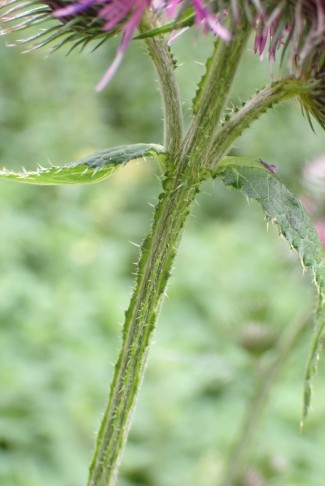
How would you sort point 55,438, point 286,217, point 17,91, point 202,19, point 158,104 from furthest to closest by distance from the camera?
point 158,104
point 17,91
point 55,438
point 286,217
point 202,19

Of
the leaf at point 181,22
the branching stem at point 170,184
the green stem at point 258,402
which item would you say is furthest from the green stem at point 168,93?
the green stem at point 258,402

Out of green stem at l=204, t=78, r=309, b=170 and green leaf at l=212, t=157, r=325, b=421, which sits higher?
green stem at l=204, t=78, r=309, b=170

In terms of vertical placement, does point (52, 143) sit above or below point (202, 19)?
above

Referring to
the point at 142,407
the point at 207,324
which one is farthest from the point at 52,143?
the point at 142,407

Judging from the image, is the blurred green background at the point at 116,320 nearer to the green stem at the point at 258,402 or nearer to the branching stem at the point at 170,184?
the green stem at the point at 258,402

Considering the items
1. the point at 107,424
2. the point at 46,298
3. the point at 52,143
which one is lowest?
the point at 107,424

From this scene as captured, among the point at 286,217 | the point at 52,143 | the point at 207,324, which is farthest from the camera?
the point at 52,143

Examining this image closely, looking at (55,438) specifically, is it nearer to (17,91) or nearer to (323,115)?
(323,115)

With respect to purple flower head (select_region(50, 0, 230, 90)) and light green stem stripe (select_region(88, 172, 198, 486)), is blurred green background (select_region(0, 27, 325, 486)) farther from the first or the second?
purple flower head (select_region(50, 0, 230, 90))

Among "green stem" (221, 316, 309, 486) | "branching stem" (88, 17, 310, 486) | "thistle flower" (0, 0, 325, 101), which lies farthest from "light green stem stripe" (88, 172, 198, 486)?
"green stem" (221, 316, 309, 486)
